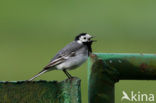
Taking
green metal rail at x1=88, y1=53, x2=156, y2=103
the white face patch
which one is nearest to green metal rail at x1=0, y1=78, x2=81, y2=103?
green metal rail at x1=88, y1=53, x2=156, y2=103

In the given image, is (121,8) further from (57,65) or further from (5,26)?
(57,65)

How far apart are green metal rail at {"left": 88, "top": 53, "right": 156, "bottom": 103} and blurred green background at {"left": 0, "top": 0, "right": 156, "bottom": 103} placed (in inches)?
179

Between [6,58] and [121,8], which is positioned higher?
[121,8]

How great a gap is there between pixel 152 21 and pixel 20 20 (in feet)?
9.82

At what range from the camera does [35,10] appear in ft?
57.8

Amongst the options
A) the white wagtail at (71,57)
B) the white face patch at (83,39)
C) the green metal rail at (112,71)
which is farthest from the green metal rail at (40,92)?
the white face patch at (83,39)

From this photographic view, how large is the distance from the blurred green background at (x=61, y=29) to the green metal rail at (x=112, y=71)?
15.0 feet

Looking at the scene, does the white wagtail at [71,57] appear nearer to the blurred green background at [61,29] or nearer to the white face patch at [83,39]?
the white face patch at [83,39]

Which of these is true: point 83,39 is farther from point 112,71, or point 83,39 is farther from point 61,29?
point 61,29

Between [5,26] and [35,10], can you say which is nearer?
[5,26]

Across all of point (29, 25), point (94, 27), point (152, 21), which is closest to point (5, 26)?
point (29, 25)

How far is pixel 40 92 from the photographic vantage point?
299cm

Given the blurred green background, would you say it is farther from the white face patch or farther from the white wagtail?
the white wagtail

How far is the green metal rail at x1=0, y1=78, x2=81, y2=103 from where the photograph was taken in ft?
9.57
